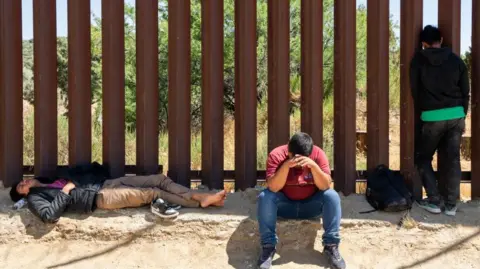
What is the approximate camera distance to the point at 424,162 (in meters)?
5.02

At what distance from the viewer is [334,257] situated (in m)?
4.28

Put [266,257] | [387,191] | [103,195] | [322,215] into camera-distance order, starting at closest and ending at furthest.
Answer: [266,257]
[322,215]
[103,195]
[387,191]

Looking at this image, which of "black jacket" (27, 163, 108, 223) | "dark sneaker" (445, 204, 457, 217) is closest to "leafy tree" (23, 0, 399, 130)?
"black jacket" (27, 163, 108, 223)

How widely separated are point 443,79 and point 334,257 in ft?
5.92

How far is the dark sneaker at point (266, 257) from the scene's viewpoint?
4233 mm

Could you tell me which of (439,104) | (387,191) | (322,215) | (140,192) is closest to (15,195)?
(140,192)

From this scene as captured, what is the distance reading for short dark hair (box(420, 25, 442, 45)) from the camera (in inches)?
191

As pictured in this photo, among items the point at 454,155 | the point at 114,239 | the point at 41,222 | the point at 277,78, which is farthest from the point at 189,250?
the point at 454,155

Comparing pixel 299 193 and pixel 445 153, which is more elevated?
pixel 445 153

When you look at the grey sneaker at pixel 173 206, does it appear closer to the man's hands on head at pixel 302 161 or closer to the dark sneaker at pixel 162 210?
the dark sneaker at pixel 162 210

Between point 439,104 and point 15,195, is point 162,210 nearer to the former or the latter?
point 15,195

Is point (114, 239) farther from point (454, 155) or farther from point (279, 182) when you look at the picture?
point (454, 155)

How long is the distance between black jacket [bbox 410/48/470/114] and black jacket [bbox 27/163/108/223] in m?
2.93

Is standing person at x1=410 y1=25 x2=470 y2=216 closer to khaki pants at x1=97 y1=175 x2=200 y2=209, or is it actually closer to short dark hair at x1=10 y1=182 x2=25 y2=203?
khaki pants at x1=97 y1=175 x2=200 y2=209
